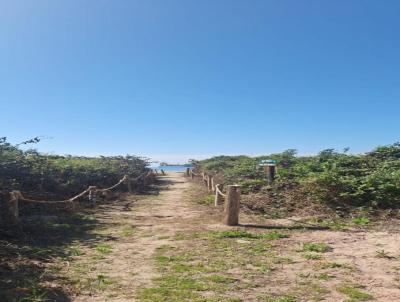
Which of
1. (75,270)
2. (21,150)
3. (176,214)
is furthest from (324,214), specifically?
(21,150)

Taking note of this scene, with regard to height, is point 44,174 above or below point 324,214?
above

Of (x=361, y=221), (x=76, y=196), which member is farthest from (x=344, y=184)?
(x=76, y=196)

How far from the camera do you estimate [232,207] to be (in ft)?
35.6

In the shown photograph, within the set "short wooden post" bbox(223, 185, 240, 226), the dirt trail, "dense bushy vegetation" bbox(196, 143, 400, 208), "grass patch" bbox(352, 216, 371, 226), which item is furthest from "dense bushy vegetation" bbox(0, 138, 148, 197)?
"grass patch" bbox(352, 216, 371, 226)

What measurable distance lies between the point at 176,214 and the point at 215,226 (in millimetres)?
2800

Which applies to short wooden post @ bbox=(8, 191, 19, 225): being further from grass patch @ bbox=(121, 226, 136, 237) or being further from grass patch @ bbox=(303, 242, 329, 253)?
grass patch @ bbox=(303, 242, 329, 253)

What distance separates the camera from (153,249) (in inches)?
318

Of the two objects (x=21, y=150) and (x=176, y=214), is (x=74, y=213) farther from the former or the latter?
(x=21, y=150)

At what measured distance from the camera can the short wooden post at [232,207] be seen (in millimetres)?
10789

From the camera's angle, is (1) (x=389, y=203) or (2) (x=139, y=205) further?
(2) (x=139, y=205)

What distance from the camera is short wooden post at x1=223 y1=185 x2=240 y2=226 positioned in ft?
35.4

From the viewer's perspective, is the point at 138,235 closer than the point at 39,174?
Yes

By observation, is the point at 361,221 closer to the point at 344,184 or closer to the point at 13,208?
the point at 344,184

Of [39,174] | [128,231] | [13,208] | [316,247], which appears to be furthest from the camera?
[39,174]
